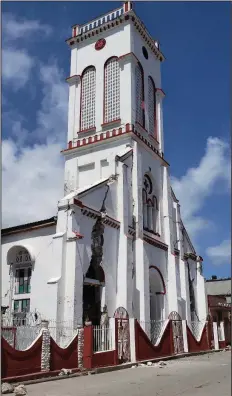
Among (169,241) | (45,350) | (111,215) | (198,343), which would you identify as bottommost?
(198,343)

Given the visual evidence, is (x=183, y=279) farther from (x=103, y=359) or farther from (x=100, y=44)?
(x=100, y=44)

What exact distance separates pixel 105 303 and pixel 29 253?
4072 millimetres

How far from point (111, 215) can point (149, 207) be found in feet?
15.7

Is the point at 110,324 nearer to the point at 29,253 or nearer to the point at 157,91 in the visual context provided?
the point at 29,253

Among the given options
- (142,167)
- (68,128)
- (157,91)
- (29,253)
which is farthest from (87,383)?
(157,91)

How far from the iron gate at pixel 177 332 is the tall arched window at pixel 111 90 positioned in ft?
38.4

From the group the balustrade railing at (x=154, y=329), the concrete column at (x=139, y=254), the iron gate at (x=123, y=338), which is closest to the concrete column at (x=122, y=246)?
the iron gate at (x=123, y=338)

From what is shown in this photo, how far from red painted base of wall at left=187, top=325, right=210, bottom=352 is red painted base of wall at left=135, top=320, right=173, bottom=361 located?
2.45m

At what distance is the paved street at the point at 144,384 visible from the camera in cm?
1000

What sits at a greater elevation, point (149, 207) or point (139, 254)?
point (149, 207)

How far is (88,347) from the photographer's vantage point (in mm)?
15031

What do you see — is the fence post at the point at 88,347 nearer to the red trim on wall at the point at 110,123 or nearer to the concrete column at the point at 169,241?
the concrete column at the point at 169,241

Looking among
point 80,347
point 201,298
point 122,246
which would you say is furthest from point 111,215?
point 201,298

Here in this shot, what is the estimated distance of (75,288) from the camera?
16.3 metres
